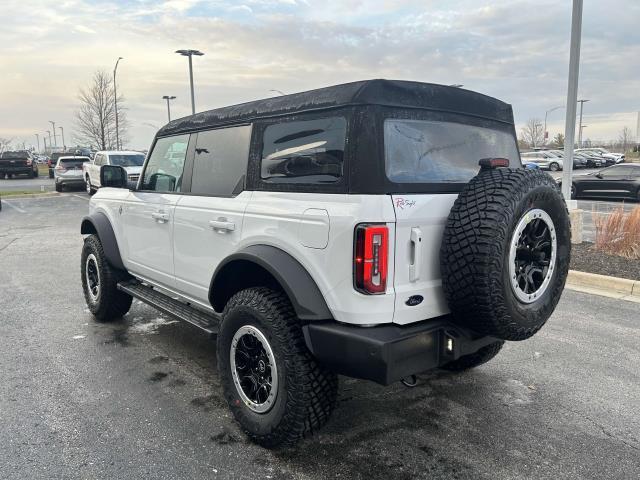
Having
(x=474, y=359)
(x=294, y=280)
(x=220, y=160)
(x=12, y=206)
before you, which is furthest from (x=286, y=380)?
(x=12, y=206)

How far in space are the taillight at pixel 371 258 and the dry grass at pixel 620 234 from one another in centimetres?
635

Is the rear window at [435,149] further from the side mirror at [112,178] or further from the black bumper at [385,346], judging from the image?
the side mirror at [112,178]

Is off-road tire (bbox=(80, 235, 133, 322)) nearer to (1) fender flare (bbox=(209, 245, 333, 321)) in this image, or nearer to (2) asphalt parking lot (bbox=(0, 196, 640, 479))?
(2) asphalt parking lot (bbox=(0, 196, 640, 479))

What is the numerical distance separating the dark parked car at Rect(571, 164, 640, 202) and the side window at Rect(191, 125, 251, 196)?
1865 cm

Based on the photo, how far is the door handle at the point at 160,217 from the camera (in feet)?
13.5

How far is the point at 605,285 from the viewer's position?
6.57m

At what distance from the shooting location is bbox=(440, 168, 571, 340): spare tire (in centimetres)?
259

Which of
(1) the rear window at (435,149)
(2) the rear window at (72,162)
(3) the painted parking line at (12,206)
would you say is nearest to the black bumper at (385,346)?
(1) the rear window at (435,149)

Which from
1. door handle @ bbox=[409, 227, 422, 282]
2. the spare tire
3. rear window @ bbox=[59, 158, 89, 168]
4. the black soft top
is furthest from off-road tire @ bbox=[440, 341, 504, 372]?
rear window @ bbox=[59, 158, 89, 168]

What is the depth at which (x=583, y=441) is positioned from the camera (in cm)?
311

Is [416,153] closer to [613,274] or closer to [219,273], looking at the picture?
[219,273]

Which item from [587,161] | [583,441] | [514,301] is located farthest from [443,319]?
[587,161]

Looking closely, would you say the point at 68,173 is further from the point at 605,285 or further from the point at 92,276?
the point at 605,285

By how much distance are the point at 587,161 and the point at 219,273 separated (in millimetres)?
44019
